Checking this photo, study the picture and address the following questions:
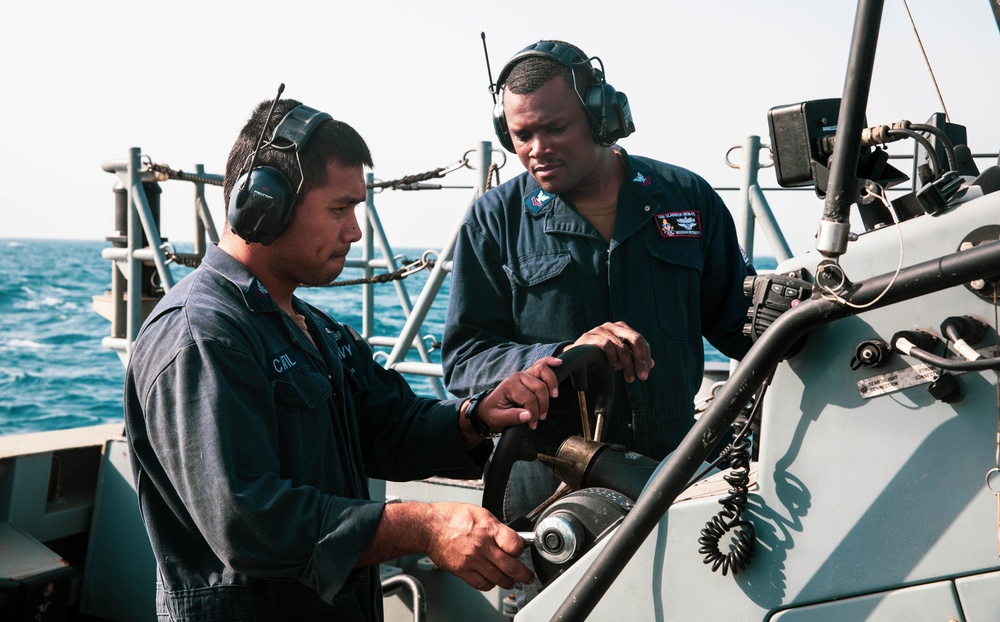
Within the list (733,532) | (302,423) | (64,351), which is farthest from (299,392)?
(64,351)

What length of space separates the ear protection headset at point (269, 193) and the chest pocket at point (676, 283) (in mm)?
1053

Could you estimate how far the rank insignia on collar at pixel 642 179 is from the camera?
2.65 m

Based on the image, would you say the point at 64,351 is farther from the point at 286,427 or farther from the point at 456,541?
the point at 456,541

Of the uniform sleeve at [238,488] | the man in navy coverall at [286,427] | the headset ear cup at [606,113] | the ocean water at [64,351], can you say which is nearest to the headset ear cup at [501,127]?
the headset ear cup at [606,113]

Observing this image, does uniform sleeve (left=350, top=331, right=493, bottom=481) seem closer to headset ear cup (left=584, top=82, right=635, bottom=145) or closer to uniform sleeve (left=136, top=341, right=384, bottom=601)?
uniform sleeve (left=136, top=341, right=384, bottom=601)

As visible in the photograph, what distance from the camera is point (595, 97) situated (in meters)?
2.59

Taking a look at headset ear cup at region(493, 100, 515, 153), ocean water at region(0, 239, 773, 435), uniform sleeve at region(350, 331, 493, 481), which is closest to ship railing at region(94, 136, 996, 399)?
ocean water at region(0, 239, 773, 435)

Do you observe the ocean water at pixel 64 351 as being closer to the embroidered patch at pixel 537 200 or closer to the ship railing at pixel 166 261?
the ship railing at pixel 166 261

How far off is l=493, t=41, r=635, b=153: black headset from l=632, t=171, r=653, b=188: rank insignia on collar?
0.40 ft

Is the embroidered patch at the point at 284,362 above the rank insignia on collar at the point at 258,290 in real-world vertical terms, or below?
below

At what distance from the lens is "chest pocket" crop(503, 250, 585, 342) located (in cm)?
252

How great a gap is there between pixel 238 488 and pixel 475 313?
111cm

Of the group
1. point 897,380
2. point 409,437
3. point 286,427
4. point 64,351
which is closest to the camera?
point 897,380

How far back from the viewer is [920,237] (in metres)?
1.26
